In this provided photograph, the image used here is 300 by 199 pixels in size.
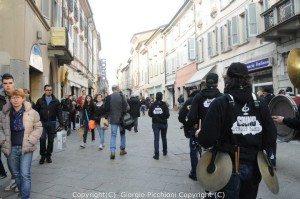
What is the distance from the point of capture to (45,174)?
6301 millimetres

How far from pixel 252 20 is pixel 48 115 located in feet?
46.2

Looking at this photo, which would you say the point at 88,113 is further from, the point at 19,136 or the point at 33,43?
the point at 19,136

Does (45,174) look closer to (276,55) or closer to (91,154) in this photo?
(91,154)

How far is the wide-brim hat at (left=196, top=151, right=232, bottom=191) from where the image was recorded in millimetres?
2788

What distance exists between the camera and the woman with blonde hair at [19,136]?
14.7ft

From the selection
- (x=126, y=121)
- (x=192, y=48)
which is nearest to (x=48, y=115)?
Answer: (x=126, y=121)

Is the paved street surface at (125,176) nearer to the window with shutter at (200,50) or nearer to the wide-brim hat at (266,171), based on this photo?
the wide-brim hat at (266,171)

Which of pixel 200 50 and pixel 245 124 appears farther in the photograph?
pixel 200 50

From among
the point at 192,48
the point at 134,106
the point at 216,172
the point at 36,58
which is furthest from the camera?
the point at 192,48

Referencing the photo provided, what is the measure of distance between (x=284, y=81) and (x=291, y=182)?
10365 millimetres

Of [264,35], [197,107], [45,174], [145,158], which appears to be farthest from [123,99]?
[264,35]

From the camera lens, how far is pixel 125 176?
6.11 metres

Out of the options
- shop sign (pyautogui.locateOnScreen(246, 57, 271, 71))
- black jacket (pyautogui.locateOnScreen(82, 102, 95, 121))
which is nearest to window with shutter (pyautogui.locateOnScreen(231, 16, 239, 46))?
shop sign (pyautogui.locateOnScreen(246, 57, 271, 71))

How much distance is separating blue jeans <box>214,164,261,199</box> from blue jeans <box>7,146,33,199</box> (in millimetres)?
2874
